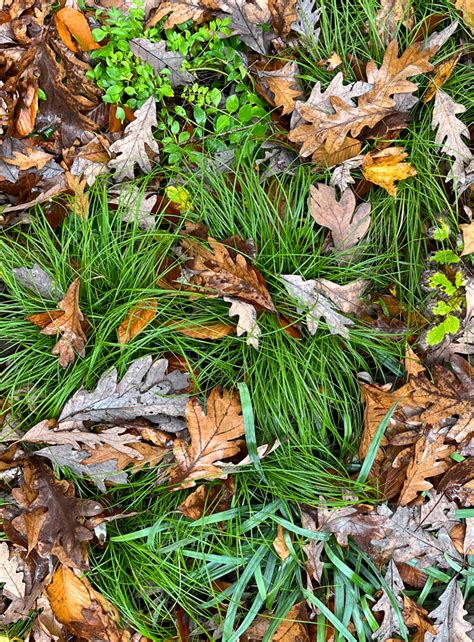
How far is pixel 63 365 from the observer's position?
7.49 feet

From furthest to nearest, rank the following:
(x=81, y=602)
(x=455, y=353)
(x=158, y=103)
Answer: (x=158, y=103)
(x=455, y=353)
(x=81, y=602)

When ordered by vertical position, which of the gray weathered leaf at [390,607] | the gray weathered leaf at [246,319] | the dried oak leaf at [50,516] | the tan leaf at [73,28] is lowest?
the gray weathered leaf at [390,607]

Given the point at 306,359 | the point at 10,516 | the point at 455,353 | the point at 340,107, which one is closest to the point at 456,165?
the point at 340,107

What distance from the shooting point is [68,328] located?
7.47ft

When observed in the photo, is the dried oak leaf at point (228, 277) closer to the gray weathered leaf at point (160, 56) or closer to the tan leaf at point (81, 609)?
the gray weathered leaf at point (160, 56)

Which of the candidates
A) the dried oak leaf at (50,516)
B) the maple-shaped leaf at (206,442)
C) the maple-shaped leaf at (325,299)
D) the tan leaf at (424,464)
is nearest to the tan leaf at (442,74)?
the maple-shaped leaf at (325,299)

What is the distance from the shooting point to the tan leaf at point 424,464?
7.16 ft

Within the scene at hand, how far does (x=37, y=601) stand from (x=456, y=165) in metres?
2.47

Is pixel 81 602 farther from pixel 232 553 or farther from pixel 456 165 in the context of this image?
pixel 456 165

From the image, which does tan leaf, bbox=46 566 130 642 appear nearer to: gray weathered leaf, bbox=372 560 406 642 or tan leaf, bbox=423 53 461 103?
gray weathered leaf, bbox=372 560 406 642

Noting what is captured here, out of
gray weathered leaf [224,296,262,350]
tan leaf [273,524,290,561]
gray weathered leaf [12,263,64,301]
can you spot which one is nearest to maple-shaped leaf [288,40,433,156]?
gray weathered leaf [224,296,262,350]

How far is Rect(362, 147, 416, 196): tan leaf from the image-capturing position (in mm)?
2373

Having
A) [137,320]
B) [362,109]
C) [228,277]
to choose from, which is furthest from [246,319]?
[362,109]

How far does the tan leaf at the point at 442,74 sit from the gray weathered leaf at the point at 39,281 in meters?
1.79
